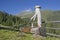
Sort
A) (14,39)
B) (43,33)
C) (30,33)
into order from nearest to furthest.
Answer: (14,39), (43,33), (30,33)

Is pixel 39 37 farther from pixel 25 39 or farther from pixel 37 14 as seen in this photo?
pixel 37 14

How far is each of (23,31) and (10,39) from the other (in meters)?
1.63

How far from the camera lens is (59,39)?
662cm

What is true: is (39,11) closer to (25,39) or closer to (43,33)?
(43,33)

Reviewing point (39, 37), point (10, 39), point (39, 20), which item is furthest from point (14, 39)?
point (39, 20)

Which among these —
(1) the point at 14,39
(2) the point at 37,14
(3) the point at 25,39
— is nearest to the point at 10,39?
(1) the point at 14,39

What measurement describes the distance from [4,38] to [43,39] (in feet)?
5.09

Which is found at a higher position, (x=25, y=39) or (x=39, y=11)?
(x=39, y=11)

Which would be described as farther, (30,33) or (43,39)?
Answer: (30,33)

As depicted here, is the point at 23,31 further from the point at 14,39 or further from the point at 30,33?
the point at 14,39

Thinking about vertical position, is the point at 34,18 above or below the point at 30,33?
above

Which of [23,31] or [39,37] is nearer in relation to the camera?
[39,37]

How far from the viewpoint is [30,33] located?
7.68 metres

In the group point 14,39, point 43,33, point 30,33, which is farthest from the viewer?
point 30,33
